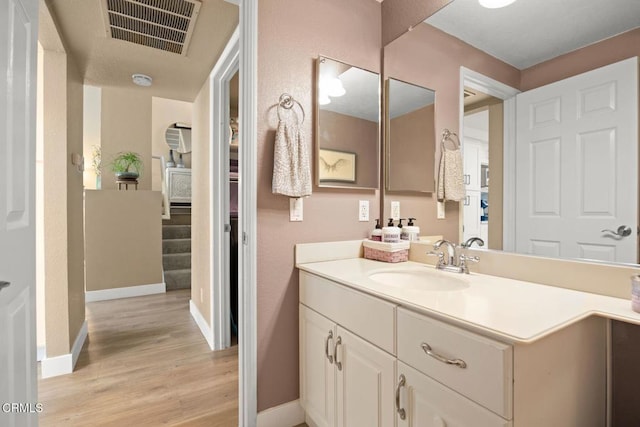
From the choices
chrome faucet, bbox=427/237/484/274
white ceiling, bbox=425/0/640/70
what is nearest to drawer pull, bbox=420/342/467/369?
chrome faucet, bbox=427/237/484/274

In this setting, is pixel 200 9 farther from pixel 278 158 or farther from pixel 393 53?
pixel 393 53

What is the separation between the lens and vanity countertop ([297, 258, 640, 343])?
2.43 ft

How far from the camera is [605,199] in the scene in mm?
972

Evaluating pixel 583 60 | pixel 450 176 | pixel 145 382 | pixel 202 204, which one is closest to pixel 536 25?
pixel 583 60

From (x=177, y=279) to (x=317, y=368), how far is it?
352 centimetres

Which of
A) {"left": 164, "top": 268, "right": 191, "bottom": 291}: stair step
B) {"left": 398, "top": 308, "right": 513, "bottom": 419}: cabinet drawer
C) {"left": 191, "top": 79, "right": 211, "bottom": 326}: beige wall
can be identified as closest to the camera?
{"left": 398, "top": 308, "right": 513, "bottom": 419}: cabinet drawer

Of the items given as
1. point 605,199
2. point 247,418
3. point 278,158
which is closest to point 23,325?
point 247,418

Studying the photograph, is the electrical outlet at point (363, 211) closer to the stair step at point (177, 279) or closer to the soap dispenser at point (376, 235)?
the soap dispenser at point (376, 235)

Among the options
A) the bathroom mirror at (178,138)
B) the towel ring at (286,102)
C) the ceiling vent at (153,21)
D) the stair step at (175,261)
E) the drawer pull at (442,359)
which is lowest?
the stair step at (175,261)

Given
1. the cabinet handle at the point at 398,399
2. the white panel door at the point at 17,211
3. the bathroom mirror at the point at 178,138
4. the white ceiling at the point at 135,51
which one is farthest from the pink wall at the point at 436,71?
the bathroom mirror at the point at 178,138

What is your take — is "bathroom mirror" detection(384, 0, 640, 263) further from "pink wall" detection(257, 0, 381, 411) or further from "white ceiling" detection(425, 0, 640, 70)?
"pink wall" detection(257, 0, 381, 411)

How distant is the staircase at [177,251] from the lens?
4289 mm

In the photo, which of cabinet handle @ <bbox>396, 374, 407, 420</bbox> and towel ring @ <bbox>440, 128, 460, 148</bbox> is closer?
cabinet handle @ <bbox>396, 374, 407, 420</bbox>

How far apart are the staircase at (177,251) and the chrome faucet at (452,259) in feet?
12.6
